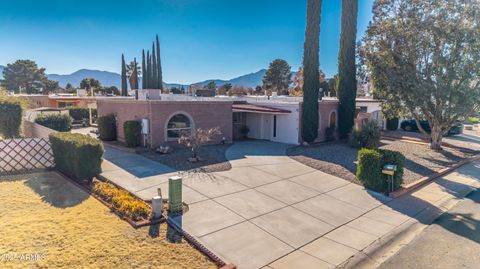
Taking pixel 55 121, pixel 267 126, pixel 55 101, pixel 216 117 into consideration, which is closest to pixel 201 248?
pixel 216 117

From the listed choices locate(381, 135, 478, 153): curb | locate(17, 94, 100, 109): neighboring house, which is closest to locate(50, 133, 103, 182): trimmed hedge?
locate(381, 135, 478, 153): curb

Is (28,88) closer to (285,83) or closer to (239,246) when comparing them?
(285,83)

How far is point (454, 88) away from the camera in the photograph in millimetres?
16266

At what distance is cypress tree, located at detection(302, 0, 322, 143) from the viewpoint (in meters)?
19.8

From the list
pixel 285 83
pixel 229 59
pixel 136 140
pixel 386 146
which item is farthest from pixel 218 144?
pixel 285 83

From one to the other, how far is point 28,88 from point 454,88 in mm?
81283

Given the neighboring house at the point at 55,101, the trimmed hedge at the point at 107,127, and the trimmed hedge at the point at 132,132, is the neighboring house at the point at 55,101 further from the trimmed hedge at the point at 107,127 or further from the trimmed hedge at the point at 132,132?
the trimmed hedge at the point at 132,132

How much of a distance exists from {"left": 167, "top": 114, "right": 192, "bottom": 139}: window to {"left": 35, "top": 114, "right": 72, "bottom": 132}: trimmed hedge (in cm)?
1052

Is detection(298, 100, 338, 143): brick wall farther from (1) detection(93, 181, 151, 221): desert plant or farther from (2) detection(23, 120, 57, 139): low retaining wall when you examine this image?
(2) detection(23, 120, 57, 139): low retaining wall

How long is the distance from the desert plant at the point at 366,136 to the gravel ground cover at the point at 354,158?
0.71 metres

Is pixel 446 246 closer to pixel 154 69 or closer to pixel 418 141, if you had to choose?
pixel 418 141

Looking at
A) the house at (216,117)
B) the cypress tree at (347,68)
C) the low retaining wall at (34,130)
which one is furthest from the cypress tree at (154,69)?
the cypress tree at (347,68)

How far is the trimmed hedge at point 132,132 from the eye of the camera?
16734 mm

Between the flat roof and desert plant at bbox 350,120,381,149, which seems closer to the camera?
desert plant at bbox 350,120,381,149
